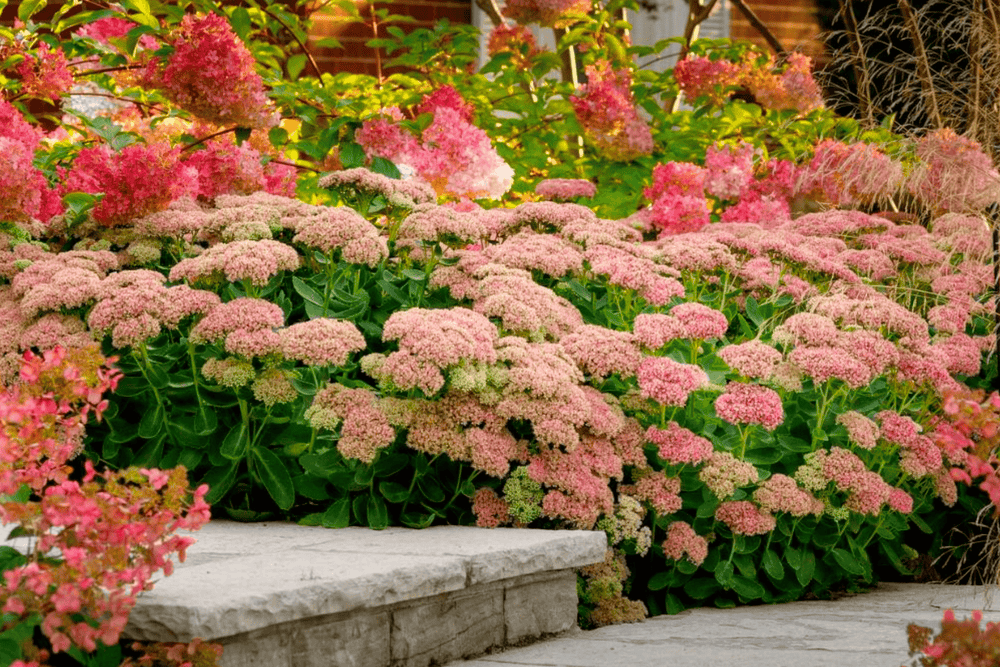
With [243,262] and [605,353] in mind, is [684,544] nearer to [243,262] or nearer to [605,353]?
[605,353]

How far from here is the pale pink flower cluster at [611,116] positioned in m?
5.71

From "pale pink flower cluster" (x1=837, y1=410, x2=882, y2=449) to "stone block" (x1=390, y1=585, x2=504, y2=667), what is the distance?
1251mm

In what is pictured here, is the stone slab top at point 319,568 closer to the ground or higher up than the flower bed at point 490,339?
closer to the ground

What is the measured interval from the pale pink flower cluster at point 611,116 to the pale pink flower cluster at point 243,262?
2.28m

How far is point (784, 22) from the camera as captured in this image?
909 cm

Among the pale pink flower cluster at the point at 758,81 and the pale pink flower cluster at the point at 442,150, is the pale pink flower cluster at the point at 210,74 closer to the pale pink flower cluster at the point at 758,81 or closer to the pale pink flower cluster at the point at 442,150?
the pale pink flower cluster at the point at 442,150

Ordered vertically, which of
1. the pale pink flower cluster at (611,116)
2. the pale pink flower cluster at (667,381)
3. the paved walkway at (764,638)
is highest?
the pale pink flower cluster at (611,116)

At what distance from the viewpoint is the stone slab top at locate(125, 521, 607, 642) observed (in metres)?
2.56

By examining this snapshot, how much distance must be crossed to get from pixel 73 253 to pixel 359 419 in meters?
1.28

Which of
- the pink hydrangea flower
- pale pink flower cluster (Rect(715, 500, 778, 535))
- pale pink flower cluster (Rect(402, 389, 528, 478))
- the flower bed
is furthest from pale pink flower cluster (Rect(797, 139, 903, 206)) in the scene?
pale pink flower cluster (Rect(402, 389, 528, 478))

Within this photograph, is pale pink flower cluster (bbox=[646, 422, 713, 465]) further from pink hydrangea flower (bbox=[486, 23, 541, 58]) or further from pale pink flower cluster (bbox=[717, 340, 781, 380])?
pink hydrangea flower (bbox=[486, 23, 541, 58])

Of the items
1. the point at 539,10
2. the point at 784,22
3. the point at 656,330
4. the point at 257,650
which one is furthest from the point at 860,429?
the point at 784,22

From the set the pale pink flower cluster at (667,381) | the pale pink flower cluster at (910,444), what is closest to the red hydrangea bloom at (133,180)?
the pale pink flower cluster at (667,381)

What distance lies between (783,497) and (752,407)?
0.28 m
